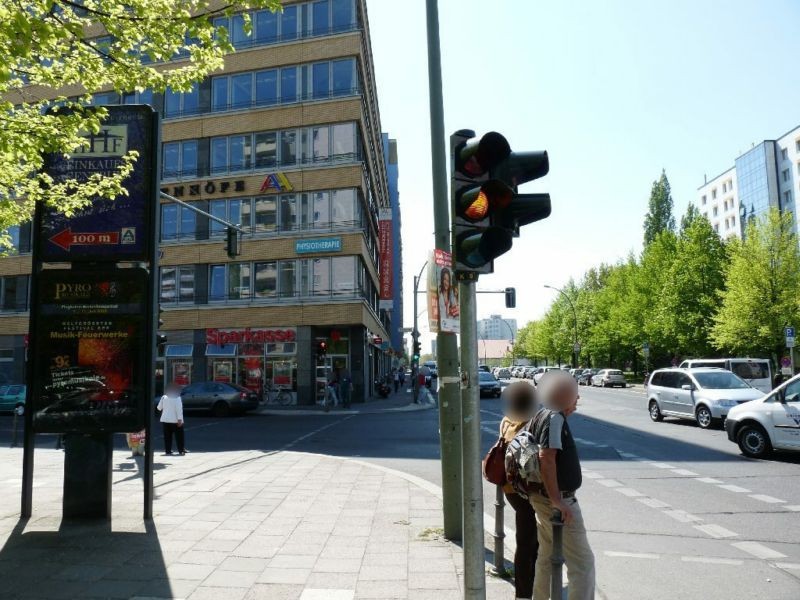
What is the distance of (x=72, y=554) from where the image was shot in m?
5.64

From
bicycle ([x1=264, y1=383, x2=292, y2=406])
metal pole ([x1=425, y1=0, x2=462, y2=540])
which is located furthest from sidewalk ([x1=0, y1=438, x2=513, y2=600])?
bicycle ([x1=264, y1=383, x2=292, y2=406])

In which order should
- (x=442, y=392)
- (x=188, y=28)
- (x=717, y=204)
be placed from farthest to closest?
(x=717, y=204) → (x=188, y=28) → (x=442, y=392)

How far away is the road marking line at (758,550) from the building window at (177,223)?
31.2 metres

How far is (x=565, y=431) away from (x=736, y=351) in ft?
136

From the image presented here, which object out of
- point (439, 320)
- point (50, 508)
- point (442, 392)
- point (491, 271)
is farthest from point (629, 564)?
point (50, 508)

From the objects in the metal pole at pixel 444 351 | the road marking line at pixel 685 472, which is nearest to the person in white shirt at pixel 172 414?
the metal pole at pixel 444 351

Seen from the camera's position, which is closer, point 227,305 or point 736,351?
point 227,305

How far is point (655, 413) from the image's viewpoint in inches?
776

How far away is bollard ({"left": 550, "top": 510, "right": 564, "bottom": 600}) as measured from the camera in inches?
143

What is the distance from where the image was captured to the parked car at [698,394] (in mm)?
16578

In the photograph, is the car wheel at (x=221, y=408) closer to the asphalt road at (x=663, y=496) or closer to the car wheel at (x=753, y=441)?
the asphalt road at (x=663, y=496)

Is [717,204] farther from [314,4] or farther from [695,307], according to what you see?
[314,4]

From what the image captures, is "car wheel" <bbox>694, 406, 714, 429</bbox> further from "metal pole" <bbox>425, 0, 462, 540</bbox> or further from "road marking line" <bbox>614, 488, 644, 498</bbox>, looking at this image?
"metal pole" <bbox>425, 0, 462, 540</bbox>

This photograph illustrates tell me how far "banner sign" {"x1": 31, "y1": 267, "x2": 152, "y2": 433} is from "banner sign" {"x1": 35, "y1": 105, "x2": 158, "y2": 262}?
0.30 m
